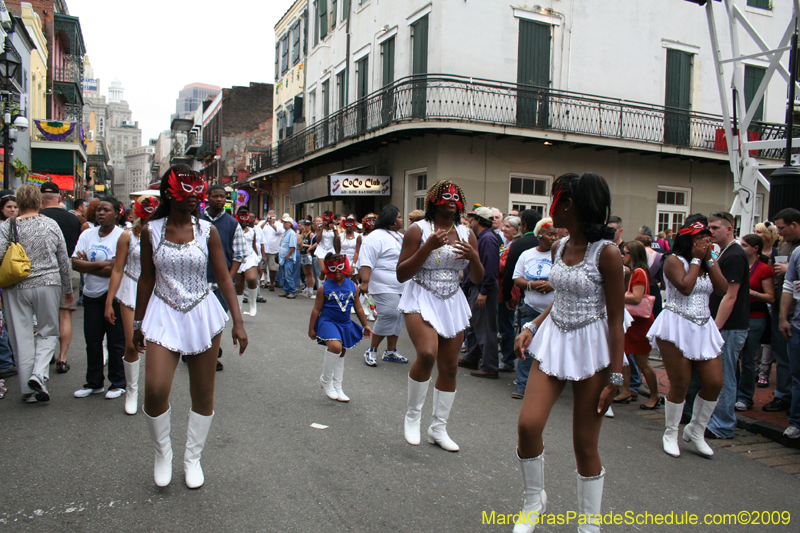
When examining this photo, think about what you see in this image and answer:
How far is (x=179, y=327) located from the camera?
3561mm

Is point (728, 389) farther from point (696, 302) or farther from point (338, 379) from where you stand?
point (338, 379)

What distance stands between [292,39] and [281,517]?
29302mm

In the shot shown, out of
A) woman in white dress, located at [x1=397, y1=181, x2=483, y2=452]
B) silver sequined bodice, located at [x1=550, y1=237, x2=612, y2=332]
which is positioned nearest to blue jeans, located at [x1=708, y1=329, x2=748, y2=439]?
woman in white dress, located at [x1=397, y1=181, x2=483, y2=452]

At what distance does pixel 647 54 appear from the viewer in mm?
18188

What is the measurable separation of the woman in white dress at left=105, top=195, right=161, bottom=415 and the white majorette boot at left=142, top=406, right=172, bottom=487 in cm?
164

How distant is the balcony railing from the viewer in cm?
1584

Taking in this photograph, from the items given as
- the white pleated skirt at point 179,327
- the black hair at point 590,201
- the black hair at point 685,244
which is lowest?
the white pleated skirt at point 179,327

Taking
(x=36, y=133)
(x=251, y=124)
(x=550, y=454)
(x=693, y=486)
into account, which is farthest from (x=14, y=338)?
(x=251, y=124)

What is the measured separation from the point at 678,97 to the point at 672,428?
1708 centimetres

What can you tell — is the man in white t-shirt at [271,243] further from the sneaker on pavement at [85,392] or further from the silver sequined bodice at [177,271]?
the silver sequined bodice at [177,271]

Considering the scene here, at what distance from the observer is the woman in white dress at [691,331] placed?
4512mm

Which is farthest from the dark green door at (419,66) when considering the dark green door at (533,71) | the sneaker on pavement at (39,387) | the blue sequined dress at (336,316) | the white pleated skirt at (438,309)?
the sneaker on pavement at (39,387)

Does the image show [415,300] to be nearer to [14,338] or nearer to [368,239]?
[368,239]

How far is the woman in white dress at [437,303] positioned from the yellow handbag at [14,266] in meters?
3.38
